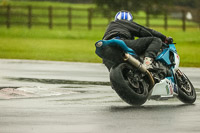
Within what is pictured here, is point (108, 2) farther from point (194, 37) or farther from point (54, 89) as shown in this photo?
point (54, 89)

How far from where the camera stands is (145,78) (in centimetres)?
1183

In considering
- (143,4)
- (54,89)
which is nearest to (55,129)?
(54,89)

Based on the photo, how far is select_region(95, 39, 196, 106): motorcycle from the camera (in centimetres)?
1137

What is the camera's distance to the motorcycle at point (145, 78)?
37.3ft

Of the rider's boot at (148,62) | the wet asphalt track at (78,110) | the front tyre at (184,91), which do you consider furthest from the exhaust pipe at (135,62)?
the front tyre at (184,91)

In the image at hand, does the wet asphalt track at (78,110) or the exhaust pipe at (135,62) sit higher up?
the exhaust pipe at (135,62)

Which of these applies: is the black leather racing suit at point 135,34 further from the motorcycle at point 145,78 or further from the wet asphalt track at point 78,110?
the wet asphalt track at point 78,110

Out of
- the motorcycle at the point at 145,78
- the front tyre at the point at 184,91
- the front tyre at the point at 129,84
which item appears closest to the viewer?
the front tyre at the point at 129,84

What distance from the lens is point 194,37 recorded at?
42.5 metres

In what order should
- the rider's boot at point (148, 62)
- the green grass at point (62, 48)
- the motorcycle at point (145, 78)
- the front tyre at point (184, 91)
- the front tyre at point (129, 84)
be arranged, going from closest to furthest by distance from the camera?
the front tyre at point (129, 84) < the motorcycle at point (145, 78) < the rider's boot at point (148, 62) < the front tyre at point (184, 91) < the green grass at point (62, 48)

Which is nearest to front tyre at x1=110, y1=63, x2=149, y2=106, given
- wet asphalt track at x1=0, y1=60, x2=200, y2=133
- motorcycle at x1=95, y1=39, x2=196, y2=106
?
motorcycle at x1=95, y1=39, x2=196, y2=106

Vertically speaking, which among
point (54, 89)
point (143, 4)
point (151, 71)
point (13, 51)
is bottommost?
point (143, 4)

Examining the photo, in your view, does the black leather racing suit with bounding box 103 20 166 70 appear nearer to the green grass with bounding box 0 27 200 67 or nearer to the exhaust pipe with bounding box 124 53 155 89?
the exhaust pipe with bounding box 124 53 155 89

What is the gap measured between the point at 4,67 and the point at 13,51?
798 cm
